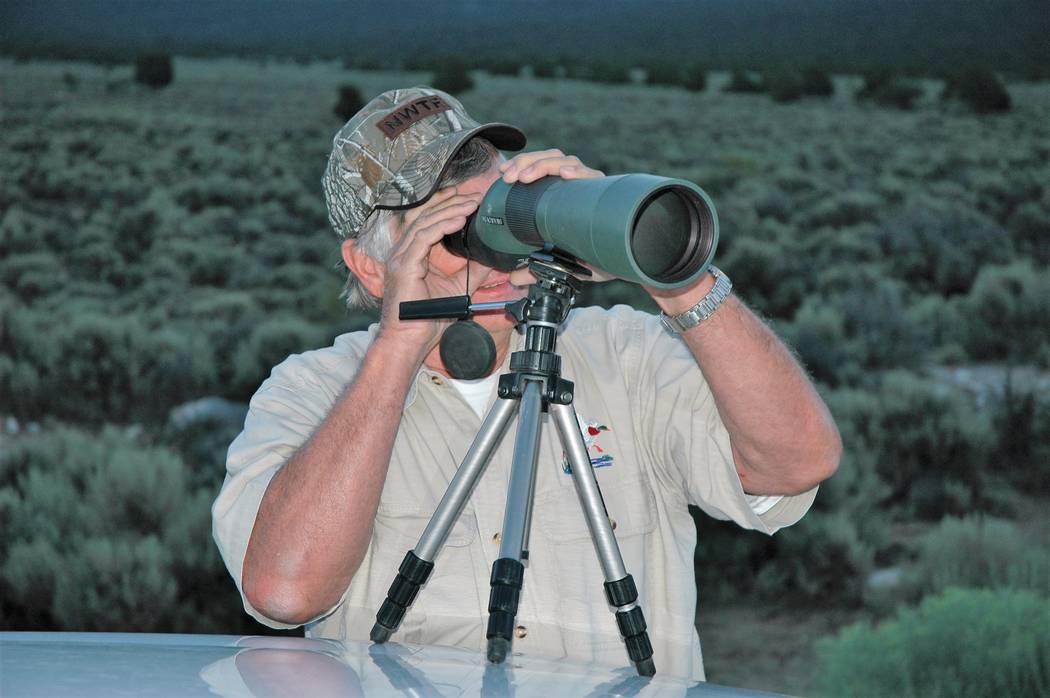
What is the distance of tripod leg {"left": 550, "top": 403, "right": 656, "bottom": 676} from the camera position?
138 centimetres

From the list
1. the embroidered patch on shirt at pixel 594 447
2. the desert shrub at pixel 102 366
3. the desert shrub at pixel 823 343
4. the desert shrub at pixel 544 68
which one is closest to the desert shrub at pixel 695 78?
the desert shrub at pixel 544 68

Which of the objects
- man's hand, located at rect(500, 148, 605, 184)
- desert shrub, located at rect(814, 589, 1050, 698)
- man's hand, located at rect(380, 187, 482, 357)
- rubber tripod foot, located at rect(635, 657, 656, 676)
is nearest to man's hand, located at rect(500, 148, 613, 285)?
man's hand, located at rect(500, 148, 605, 184)

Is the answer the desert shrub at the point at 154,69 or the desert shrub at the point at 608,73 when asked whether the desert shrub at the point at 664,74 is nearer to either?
the desert shrub at the point at 608,73

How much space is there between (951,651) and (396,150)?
2.52m

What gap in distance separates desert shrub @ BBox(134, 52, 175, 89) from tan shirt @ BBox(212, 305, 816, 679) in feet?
10.0

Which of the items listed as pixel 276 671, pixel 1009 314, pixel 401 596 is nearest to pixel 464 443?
pixel 401 596

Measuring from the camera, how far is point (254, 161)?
185 inches

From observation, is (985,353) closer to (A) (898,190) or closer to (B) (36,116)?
(A) (898,190)

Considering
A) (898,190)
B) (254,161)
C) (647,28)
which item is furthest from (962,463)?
(254,161)

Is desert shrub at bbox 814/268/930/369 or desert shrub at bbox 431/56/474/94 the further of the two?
desert shrub at bbox 431/56/474/94

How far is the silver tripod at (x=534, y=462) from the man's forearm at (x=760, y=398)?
19 cm

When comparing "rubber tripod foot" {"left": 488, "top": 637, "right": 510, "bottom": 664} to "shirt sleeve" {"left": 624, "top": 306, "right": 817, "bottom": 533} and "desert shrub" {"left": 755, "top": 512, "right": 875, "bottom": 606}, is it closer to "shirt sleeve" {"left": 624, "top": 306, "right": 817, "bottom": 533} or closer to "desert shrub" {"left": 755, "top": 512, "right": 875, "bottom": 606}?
"shirt sleeve" {"left": 624, "top": 306, "right": 817, "bottom": 533}

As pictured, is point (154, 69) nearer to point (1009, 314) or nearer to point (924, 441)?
point (924, 441)

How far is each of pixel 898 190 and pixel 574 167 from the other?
3.62m
